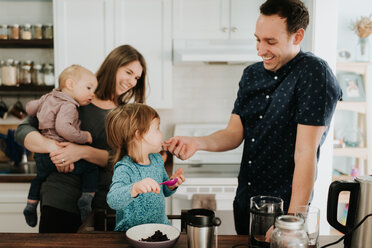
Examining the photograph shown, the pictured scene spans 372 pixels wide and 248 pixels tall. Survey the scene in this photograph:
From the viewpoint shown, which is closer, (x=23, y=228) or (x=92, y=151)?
(x=92, y=151)

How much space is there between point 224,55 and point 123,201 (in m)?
1.78

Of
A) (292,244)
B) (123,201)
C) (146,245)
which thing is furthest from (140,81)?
(292,244)

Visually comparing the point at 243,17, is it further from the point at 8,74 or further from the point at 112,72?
the point at 8,74

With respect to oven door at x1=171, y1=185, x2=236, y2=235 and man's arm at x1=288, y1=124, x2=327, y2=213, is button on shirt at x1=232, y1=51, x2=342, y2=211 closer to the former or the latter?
man's arm at x1=288, y1=124, x2=327, y2=213

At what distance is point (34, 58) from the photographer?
3219 mm

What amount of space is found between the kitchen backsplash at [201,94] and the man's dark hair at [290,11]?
1984 mm

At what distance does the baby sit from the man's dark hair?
1.05 meters

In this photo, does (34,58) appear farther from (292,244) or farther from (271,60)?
(292,244)

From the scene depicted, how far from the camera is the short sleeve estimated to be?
1261 mm

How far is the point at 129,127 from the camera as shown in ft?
4.54

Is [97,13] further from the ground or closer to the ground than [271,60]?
further from the ground

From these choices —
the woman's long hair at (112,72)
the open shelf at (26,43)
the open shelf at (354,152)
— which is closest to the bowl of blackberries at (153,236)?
the woman's long hair at (112,72)

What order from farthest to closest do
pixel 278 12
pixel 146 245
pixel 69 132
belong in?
pixel 69 132 → pixel 278 12 → pixel 146 245

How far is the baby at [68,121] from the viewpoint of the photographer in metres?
1.81
